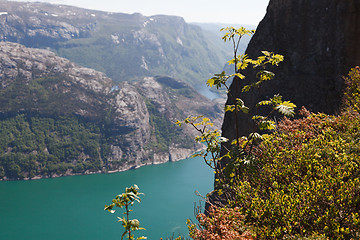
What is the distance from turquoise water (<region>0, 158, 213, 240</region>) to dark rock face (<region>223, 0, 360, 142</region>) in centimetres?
6350

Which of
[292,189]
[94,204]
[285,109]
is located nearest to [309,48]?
[285,109]

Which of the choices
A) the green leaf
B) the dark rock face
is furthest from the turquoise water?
the green leaf

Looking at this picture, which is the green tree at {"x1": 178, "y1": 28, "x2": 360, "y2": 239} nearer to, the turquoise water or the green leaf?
the green leaf

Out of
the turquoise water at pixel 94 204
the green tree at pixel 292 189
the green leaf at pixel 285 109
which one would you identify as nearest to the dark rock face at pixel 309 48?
the green tree at pixel 292 189

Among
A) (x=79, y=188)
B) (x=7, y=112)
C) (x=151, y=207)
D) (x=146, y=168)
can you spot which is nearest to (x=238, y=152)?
Answer: (x=151, y=207)

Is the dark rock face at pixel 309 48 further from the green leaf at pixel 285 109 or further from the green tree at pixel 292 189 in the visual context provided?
the green leaf at pixel 285 109

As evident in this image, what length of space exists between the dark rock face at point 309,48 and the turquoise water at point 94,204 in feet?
208

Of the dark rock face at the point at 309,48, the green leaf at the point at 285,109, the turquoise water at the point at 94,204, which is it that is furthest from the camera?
the turquoise water at the point at 94,204

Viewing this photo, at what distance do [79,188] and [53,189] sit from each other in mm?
13242

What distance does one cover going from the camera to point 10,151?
182 m

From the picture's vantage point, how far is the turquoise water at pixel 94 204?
9856cm

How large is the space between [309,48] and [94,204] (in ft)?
371

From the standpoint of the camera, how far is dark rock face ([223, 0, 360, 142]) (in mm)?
22917

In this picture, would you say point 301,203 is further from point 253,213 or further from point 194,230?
point 194,230
